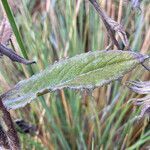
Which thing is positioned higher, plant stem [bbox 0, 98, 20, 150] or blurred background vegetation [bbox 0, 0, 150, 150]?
plant stem [bbox 0, 98, 20, 150]

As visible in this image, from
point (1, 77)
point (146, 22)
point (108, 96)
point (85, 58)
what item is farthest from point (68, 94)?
point (85, 58)

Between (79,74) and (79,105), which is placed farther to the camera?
(79,105)

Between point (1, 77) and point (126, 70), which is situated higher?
point (126, 70)

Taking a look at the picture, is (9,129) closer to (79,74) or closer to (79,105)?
(79,74)

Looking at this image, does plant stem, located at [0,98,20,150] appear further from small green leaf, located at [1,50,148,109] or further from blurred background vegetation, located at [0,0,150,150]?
blurred background vegetation, located at [0,0,150,150]

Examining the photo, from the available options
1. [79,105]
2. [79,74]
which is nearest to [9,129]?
[79,74]

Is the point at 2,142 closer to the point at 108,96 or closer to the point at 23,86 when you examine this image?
the point at 23,86

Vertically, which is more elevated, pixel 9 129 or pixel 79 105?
pixel 9 129

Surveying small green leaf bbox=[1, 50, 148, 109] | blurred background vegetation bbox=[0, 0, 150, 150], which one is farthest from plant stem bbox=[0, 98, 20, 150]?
blurred background vegetation bbox=[0, 0, 150, 150]

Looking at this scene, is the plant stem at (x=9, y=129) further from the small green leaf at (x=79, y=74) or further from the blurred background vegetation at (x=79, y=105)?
the blurred background vegetation at (x=79, y=105)
